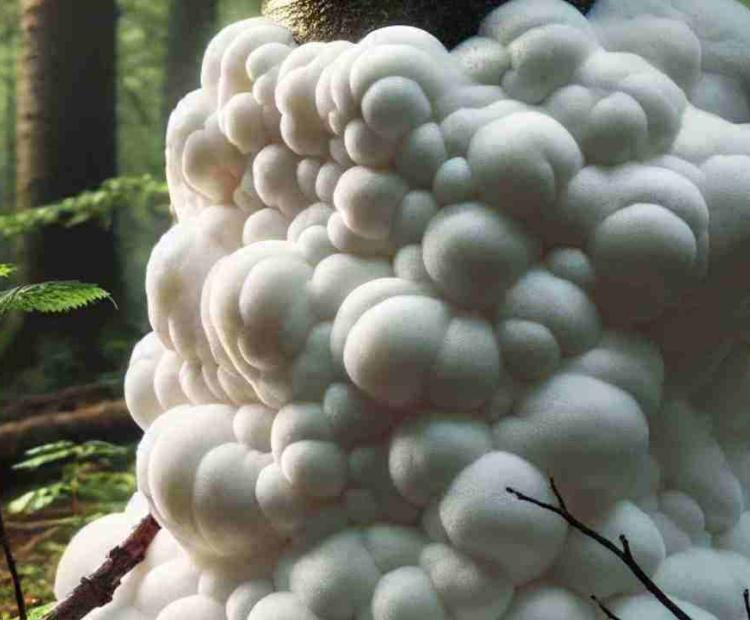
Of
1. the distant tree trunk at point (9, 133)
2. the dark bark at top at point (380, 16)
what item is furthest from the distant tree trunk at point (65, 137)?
the distant tree trunk at point (9, 133)

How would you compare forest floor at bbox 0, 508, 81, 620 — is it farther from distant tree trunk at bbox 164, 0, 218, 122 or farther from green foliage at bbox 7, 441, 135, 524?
distant tree trunk at bbox 164, 0, 218, 122

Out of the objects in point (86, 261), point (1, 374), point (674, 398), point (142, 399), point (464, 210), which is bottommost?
point (1, 374)

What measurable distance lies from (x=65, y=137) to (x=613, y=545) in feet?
8.14

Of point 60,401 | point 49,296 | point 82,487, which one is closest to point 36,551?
point 82,487

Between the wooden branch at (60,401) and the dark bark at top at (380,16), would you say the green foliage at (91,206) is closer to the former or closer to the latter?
the wooden branch at (60,401)

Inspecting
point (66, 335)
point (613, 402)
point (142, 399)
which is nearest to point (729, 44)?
point (613, 402)

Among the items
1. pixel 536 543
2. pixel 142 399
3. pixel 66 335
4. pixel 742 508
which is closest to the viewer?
pixel 536 543

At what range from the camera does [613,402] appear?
74cm

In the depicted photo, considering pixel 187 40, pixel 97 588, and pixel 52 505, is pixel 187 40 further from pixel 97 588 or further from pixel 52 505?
pixel 97 588

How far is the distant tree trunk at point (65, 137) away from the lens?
2.78 meters

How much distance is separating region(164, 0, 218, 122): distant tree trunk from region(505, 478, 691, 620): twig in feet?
10.9

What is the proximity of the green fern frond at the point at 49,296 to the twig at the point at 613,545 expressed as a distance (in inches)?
17.5

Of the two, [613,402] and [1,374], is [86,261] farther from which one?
[613,402]

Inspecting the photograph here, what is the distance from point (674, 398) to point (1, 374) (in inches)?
92.9
